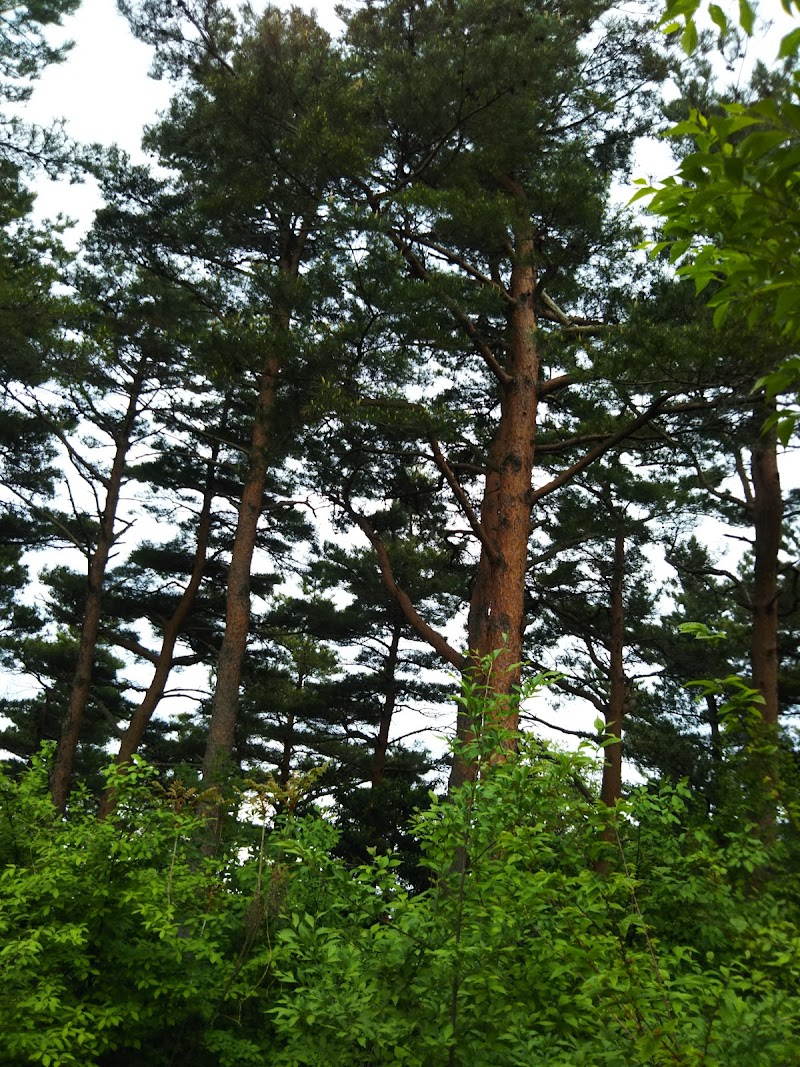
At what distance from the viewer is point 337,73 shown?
10.3 m

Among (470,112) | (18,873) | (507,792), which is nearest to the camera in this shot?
(507,792)

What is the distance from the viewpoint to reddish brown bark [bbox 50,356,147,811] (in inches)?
599

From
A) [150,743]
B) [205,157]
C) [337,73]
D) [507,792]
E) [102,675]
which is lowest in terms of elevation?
[507,792]

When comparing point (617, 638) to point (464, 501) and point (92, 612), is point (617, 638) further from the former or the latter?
point (92, 612)

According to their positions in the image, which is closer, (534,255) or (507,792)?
(507,792)

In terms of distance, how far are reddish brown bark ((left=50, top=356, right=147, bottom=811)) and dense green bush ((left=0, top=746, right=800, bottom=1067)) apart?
10.0m

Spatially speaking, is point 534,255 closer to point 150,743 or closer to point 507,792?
point 507,792

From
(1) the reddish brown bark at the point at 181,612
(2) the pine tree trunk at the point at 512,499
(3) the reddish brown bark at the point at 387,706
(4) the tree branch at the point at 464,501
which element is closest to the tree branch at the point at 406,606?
(2) the pine tree trunk at the point at 512,499

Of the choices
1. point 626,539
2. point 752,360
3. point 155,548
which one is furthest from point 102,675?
point 752,360

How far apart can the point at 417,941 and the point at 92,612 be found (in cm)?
1352

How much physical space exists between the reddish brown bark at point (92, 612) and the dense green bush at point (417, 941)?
32.9 feet

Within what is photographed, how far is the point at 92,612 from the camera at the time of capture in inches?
623

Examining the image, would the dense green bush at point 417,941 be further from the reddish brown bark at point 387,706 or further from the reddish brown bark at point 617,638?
the reddish brown bark at point 387,706

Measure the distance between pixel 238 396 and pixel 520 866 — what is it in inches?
497
